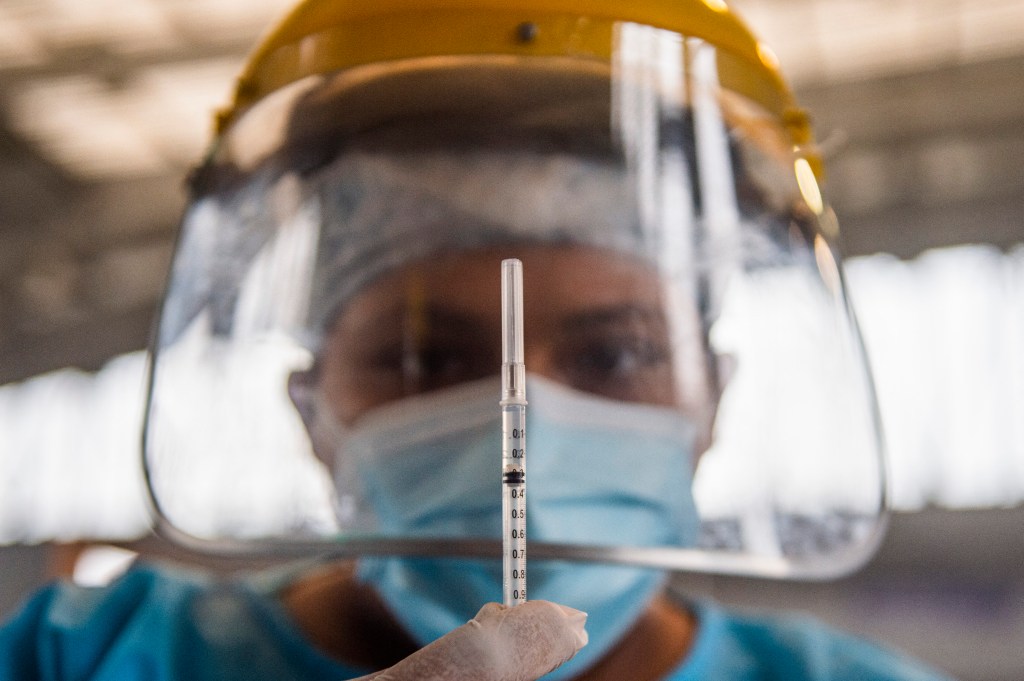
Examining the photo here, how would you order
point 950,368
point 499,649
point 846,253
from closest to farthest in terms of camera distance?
point 499,649 → point 950,368 → point 846,253

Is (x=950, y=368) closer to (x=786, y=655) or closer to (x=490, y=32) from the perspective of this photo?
(x=786, y=655)

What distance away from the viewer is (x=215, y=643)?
3.39 feet

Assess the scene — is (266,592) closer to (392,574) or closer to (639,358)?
(392,574)

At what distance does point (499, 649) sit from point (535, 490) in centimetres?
32

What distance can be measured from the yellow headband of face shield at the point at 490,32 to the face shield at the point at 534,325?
1 centimetres

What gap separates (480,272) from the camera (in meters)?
0.96

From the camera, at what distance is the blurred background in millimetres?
5305

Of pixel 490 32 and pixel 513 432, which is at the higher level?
pixel 490 32

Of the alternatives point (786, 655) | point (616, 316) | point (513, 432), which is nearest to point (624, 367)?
point (616, 316)

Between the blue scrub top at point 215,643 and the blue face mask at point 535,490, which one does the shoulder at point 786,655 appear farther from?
the blue face mask at point 535,490

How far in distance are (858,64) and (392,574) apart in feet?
17.8

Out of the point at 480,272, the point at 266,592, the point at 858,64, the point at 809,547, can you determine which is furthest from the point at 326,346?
the point at 858,64

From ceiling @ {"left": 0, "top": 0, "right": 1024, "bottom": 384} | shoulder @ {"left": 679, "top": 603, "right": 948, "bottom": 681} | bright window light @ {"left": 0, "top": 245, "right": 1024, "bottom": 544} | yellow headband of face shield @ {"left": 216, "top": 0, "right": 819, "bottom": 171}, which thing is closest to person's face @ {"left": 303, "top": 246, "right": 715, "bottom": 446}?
yellow headband of face shield @ {"left": 216, "top": 0, "right": 819, "bottom": 171}

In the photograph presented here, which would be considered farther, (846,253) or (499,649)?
(846,253)
